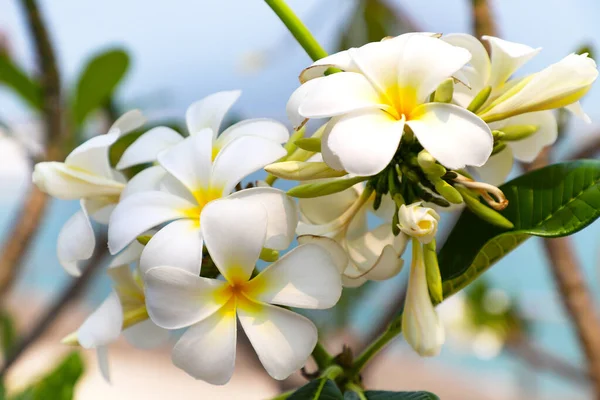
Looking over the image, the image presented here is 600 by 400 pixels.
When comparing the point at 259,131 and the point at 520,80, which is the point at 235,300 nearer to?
the point at 259,131

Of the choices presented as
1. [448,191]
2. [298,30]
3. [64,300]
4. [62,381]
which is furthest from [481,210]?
[64,300]

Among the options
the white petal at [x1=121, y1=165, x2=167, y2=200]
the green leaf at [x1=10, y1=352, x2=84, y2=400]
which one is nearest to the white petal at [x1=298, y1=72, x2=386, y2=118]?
the white petal at [x1=121, y1=165, x2=167, y2=200]

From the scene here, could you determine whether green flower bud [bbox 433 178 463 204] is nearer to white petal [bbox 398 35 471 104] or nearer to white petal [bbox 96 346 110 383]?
white petal [bbox 398 35 471 104]

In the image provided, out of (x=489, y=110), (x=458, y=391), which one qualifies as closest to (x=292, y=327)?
(x=489, y=110)

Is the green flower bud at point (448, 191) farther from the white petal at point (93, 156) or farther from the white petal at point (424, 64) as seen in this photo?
the white petal at point (93, 156)

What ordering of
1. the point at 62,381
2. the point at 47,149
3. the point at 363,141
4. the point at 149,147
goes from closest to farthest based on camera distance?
the point at 363,141
the point at 149,147
the point at 62,381
the point at 47,149
